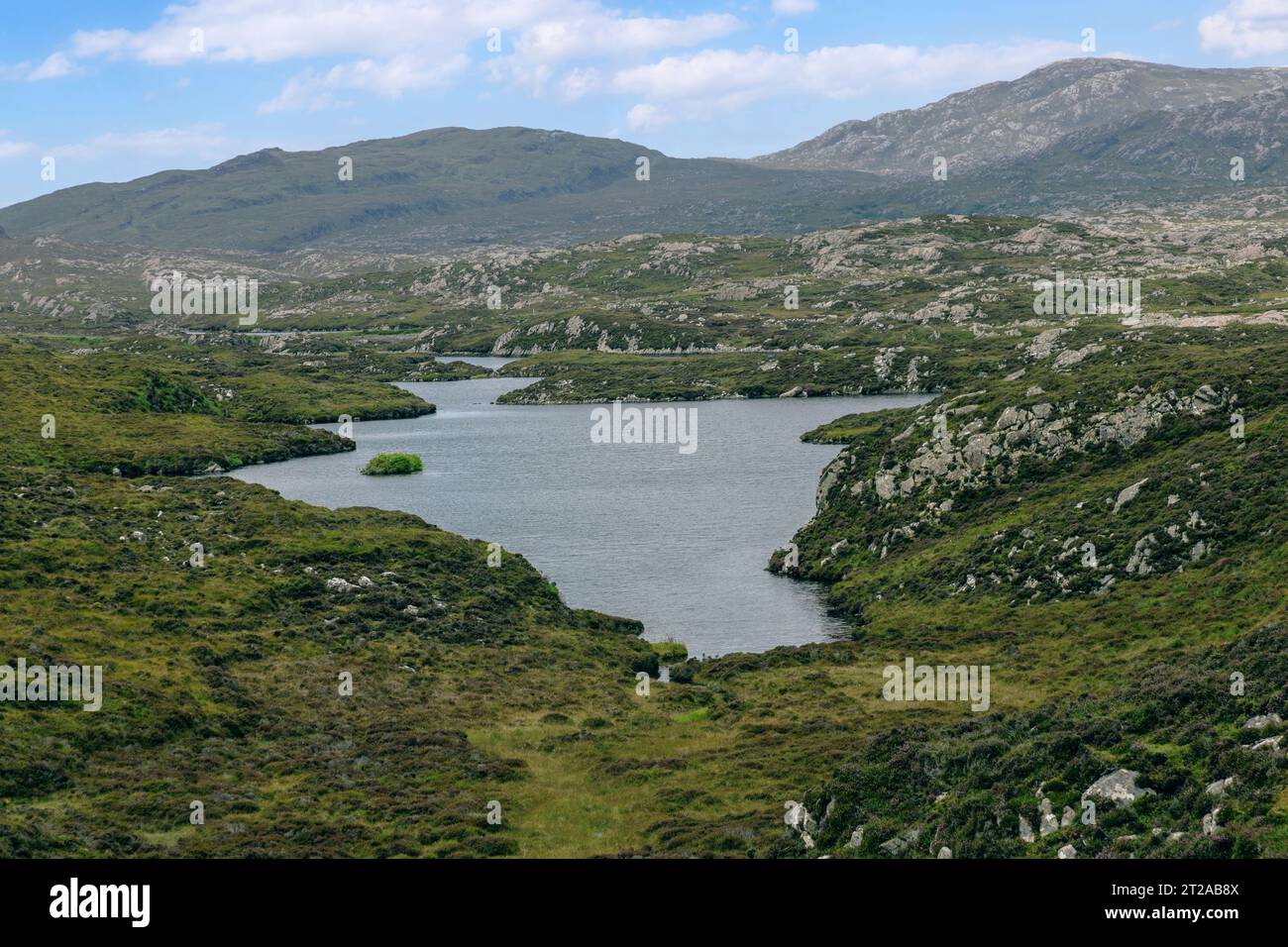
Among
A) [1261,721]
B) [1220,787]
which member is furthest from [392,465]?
[1220,787]

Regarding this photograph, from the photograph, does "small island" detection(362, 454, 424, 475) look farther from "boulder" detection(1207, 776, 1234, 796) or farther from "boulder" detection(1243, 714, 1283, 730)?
"boulder" detection(1207, 776, 1234, 796)

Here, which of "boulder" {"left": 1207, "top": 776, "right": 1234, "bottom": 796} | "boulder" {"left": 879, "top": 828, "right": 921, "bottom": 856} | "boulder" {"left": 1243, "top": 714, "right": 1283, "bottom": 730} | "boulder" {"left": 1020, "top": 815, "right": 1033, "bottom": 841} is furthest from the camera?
"boulder" {"left": 1243, "top": 714, "right": 1283, "bottom": 730}

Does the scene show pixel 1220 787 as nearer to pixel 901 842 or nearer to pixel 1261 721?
pixel 1261 721

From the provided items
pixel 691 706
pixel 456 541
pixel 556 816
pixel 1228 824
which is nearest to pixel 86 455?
pixel 456 541

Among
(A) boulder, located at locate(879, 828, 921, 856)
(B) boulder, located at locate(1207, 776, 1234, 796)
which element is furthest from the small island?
(B) boulder, located at locate(1207, 776, 1234, 796)

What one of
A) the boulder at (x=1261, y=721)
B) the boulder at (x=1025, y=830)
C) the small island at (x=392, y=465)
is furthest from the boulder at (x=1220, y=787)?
the small island at (x=392, y=465)

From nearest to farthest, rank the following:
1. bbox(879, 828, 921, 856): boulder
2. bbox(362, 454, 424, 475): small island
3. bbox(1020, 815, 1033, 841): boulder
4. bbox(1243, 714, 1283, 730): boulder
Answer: bbox(1020, 815, 1033, 841): boulder < bbox(879, 828, 921, 856): boulder < bbox(1243, 714, 1283, 730): boulder < bbox(362, 454, 424, 475): small island
